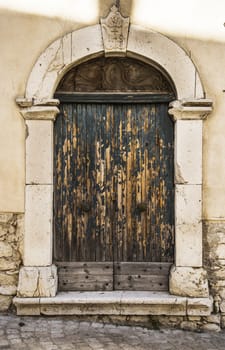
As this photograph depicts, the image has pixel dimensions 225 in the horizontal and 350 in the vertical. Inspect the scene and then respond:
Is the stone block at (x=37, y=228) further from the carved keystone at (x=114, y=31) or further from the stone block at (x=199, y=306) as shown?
the carved keystone at (x=114, y=31)

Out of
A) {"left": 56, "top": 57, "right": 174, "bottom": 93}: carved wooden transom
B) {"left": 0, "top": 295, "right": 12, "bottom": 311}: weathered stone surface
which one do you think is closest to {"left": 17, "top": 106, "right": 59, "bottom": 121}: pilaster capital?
{"left": 56, "top": 57, "right": 174, "bottom": 93}: carved wooden transom

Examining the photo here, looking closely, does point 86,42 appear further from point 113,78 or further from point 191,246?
point 191,246

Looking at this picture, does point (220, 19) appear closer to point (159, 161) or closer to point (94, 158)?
point (159, 161)

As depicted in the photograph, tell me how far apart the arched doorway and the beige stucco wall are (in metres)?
0.42

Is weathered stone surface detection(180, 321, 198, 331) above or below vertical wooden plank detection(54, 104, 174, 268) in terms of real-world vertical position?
below

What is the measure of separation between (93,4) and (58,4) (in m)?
0.38

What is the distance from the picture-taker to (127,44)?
4.86 meters

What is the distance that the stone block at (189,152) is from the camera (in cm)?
482

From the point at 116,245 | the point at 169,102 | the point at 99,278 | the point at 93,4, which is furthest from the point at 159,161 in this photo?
the point at 93,4

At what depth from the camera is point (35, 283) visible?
4781mm

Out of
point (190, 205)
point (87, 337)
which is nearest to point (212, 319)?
point (190, 205)

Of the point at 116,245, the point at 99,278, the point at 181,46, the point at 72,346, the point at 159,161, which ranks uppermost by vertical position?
the point at 181,46

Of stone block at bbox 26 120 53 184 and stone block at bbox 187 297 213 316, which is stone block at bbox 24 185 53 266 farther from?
stone block at bbox 187 297 213 316

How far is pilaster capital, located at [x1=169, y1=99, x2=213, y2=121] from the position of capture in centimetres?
476
